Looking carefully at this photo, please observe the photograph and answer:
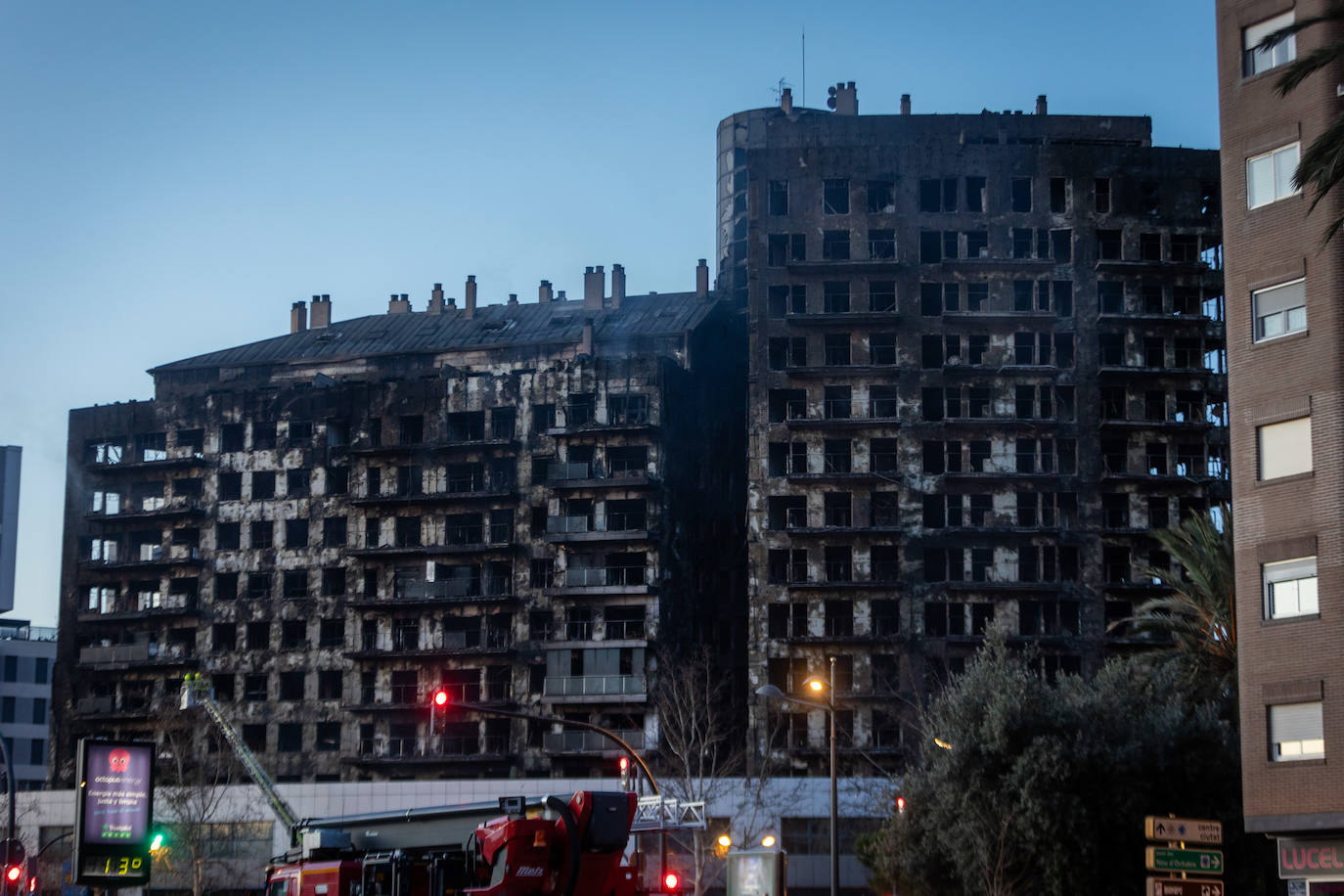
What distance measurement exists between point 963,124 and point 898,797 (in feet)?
200

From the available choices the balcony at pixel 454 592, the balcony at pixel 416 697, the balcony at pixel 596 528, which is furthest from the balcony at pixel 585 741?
the balcony at pixel 596 528

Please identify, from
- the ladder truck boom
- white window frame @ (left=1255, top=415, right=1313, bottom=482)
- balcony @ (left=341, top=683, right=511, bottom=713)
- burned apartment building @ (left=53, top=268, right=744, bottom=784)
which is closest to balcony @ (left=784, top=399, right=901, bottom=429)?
burned apartment building @ (left=53, top=268, right=744, bottom=784)

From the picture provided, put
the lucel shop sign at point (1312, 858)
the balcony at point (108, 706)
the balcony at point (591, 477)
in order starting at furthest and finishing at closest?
the balcony at point (108, 706) → the balcony at point (591, 477) → the lucel shop sign at point (1312, 858)

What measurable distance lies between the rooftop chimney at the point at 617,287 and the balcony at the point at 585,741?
32013mm

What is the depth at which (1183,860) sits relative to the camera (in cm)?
2459

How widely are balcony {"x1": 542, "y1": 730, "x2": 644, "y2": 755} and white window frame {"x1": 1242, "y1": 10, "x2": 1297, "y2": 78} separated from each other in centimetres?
6129

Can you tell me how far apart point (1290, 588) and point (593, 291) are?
8260 cm

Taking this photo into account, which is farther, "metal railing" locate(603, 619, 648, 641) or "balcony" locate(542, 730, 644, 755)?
"metal railing" locate(603, 619, 648, 641)

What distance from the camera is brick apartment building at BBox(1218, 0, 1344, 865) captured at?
136ft

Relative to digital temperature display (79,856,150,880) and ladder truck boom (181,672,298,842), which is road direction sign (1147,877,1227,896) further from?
ladder truck boom (181,672,298,842)

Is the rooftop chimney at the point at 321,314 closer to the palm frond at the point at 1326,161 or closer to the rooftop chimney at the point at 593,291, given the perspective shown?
the rooftop chimney at the point at 593,291

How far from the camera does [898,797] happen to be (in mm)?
58406

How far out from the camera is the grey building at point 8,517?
47.6m

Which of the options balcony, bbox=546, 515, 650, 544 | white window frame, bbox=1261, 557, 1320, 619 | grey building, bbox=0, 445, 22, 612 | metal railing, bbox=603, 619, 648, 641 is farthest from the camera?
balcony, bbox=546, 515, 650, 544
